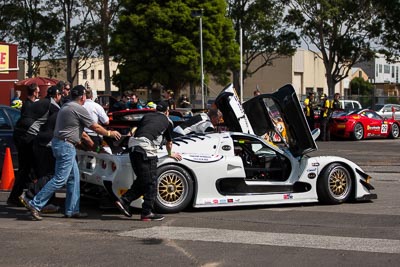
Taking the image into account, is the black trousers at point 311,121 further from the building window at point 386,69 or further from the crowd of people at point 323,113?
the building window at point 386,69

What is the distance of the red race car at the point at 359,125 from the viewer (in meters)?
24.9

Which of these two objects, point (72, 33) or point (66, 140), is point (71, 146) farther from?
point (72, 33)

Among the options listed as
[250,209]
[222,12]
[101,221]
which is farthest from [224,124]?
[222,12]

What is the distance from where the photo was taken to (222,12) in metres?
41.4

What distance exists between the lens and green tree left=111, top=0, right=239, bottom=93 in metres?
38.9

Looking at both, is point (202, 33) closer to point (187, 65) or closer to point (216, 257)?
point (187, 65)

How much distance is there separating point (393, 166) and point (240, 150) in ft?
23.5

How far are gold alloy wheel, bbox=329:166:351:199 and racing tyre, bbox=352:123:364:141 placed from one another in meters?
15.2

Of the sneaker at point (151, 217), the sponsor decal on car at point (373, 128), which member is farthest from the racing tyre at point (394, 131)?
the sneaker at point (151, 217)

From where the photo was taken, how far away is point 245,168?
9.92m

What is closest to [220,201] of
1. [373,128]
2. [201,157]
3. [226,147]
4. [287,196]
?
[201,157]

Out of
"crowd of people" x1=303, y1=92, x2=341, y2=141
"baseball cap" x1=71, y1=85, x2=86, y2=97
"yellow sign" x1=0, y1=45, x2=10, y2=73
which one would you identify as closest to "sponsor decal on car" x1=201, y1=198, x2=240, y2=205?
"baseball cap" x1=71, y1=85, x2=86, y2=97

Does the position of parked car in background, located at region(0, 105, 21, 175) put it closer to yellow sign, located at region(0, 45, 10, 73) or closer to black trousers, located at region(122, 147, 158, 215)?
black trousers, located at region(122, 147, 158, 215)

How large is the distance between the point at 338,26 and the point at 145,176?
3719 cm
